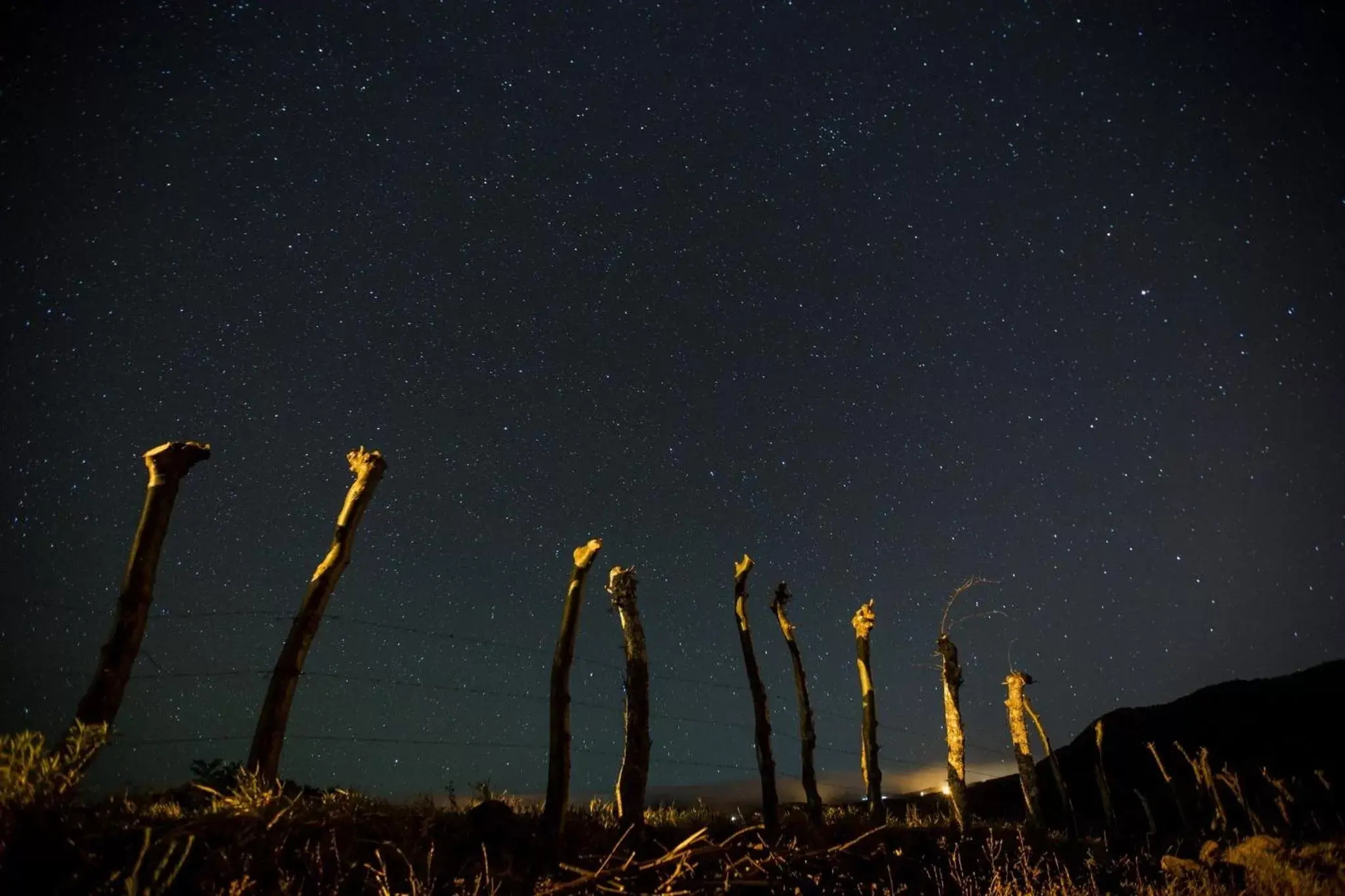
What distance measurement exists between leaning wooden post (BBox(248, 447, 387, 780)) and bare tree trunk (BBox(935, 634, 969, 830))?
52.7 feet

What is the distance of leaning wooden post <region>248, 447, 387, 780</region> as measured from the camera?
9.20m

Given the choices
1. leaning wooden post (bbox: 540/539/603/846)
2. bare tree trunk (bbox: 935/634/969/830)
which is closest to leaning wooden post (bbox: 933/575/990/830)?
bare tree trunk (bbox: 935/634/969/830)

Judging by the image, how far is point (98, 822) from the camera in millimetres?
6332

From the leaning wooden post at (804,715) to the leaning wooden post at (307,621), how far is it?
1097 cm

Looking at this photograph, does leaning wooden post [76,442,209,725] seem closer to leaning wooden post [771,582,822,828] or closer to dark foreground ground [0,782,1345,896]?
dark foreground ground [0,782,1345,896]

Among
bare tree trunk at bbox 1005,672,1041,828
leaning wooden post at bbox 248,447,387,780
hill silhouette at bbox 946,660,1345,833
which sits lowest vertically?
hill silhouette at bbox 946,660,1345,833

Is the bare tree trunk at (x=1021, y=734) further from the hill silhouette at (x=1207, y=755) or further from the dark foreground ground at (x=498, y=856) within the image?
the hill silhouette at (x=1207, y=755)

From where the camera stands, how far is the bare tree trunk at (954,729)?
18562 millimetres

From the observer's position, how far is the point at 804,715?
18484mm

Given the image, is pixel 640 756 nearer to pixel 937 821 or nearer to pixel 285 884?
pixel 285 884

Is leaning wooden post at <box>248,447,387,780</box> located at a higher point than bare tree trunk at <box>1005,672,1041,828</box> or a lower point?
higher

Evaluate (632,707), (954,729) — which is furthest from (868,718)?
(632,707)

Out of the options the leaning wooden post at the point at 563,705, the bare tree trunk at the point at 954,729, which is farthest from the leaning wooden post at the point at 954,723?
the leaning wooden post at the point at 563,705

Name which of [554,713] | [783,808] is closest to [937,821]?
[783,808]
